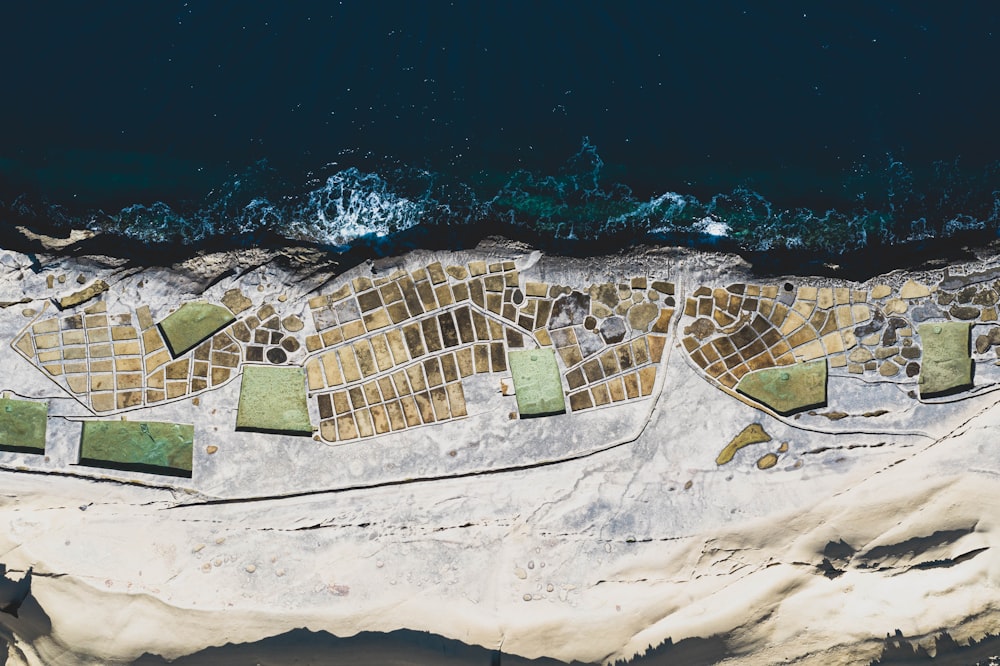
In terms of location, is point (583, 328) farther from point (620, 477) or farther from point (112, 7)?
point (112, 7)

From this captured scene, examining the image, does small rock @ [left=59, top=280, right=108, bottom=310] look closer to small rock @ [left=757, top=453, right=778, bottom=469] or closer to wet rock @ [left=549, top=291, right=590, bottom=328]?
wet rock @ [left=549, top=291, right=590, bottom=328]

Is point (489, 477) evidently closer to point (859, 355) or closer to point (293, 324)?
point (293, 324)

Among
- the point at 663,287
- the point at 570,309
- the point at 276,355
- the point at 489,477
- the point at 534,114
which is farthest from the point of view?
the point at 534,114

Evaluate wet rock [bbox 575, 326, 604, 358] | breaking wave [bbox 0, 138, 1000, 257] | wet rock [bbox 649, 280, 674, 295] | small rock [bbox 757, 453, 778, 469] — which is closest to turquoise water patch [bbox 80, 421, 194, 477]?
breaking wave [bbox 0, 138, 1000, 257]

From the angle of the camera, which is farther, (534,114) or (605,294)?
(534,114)

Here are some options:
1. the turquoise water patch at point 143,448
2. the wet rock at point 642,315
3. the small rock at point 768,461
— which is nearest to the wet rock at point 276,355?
the turquoise water patch at point 143,448

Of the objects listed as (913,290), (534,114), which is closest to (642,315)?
(534,114)

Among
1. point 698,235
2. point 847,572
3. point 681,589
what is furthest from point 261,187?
point 847,572
